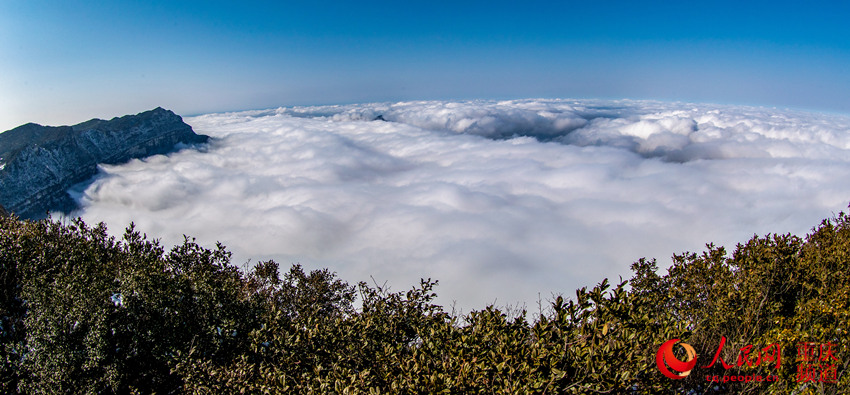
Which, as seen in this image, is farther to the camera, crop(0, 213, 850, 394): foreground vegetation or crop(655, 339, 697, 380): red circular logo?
crop(655, 339, 697, 380): red circular logo

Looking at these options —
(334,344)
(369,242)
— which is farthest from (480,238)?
(334,344)

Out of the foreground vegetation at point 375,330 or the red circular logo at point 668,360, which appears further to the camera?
the red circular logo at point 668,360

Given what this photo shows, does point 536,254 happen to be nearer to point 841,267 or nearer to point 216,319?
point 841,267

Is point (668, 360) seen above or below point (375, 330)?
above

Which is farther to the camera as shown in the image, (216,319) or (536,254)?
(536,254)

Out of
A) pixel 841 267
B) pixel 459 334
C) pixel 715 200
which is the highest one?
pixel 459 334

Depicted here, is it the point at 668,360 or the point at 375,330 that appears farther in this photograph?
the point at 375,330

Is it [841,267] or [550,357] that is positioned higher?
[550,357]

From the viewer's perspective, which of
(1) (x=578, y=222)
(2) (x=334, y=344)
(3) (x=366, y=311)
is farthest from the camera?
(1) (x=578, y=222)
